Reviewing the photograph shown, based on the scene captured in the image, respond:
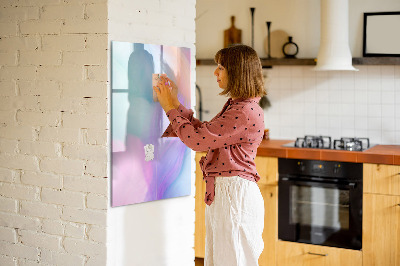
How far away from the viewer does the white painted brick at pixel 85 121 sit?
281 centimetres

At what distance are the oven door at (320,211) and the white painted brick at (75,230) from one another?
1699mm

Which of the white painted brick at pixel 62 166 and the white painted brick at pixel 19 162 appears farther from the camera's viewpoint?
the white painted brick at pixel 19 162

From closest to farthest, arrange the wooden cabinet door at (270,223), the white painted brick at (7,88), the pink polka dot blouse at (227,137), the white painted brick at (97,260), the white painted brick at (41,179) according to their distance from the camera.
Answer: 1. the pink polka dot blouse at (227,137)
2. the white painted brick at (97,260)
3. the white painted brick at (41,179)
4. the white painted brick at (7,88)
5. the wooden cabinet door at (270,223)

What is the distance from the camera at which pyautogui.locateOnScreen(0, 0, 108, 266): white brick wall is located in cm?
283

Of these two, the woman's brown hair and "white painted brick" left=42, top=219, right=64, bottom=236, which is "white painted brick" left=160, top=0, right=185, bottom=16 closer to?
the woman's brown hair

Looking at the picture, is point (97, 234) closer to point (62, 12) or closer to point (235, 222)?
point (235, 222)

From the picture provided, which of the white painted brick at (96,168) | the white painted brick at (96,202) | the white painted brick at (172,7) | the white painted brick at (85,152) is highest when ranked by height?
the white painted brick at (172,7)

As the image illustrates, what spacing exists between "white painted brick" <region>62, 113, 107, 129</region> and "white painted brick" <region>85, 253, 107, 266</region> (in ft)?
2.08

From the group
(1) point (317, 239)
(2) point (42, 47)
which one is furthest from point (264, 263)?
(2) point (42, 47)

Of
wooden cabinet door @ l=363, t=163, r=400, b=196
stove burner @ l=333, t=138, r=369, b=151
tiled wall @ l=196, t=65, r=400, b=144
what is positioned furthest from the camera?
tiled wall @ l=196, t=65, r=400, b=144

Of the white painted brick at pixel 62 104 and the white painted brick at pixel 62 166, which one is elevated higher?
the white painted brick at pixel 62 104

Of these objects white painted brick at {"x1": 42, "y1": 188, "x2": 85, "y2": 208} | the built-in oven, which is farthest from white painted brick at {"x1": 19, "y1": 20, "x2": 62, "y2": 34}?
the built-in oven

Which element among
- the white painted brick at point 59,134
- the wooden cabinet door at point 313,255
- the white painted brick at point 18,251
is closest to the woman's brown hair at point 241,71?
the white painted brick at point 59,134

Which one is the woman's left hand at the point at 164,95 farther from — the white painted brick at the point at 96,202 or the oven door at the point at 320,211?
the oven door at the point at 320,211
